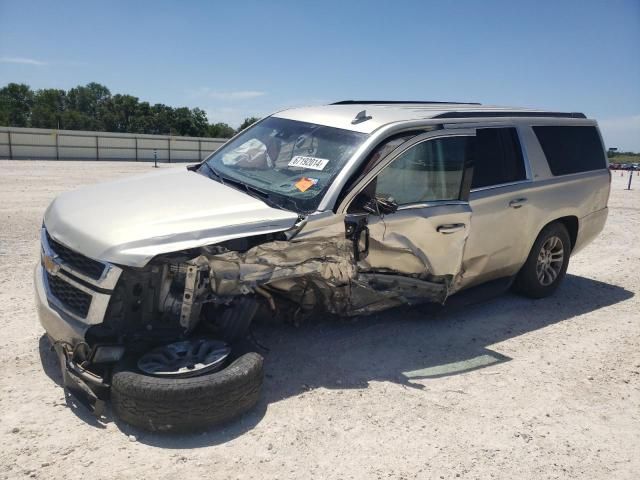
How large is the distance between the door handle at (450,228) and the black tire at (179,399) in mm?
2095

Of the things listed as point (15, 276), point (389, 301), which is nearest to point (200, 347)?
point (389, 301)

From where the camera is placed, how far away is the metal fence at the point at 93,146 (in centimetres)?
3186

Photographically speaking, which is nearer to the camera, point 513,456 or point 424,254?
point 513,456

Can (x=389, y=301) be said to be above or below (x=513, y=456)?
above

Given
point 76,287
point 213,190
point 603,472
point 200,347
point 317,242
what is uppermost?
point 213,190

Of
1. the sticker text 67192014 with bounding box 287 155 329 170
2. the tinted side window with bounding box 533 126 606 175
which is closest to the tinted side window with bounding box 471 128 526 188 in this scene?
the tinted side window with bounding box 533 126 606 175

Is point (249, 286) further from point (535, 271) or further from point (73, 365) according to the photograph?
point (535, 271)

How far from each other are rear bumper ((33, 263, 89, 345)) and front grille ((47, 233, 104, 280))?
1.05ft

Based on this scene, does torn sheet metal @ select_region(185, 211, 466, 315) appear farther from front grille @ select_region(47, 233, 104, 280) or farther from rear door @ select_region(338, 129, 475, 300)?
front grille @ select_region(47, 233, 104, 280)

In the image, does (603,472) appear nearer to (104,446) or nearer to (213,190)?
(104,446)

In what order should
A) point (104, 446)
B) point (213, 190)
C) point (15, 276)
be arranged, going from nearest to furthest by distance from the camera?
point (104, 446), point (213, 190), point (15, 276)

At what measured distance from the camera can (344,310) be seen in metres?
4.27

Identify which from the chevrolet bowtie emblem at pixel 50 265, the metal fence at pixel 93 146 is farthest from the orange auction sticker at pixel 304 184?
the metal fence at pixel 93 146

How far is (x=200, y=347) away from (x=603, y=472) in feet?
8.54
